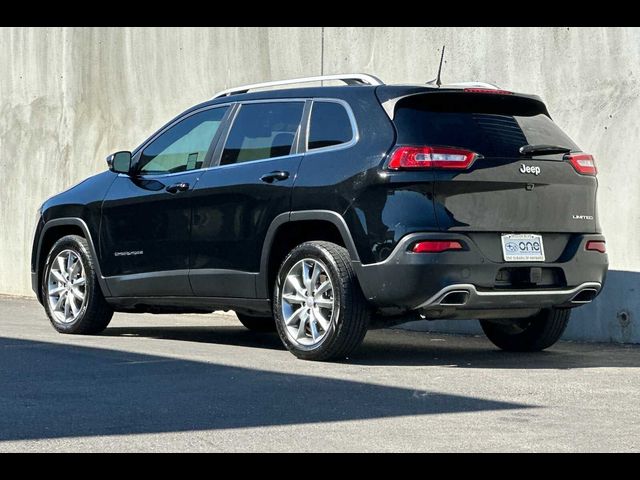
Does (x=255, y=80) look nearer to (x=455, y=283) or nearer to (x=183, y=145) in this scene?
(x=183, y=145)

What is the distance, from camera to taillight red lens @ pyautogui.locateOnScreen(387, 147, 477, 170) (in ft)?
28.5

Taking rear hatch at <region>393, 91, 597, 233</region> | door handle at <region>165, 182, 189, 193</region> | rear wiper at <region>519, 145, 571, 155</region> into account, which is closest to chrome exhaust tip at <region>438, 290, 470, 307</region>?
rear hatch at <region>393, 91, 597, 233</region>

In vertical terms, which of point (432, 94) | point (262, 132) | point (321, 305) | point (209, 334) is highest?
point (432, 94)

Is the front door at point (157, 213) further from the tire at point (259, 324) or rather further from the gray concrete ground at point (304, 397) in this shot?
the tire at point (259, 324)

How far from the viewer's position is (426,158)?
8.70m

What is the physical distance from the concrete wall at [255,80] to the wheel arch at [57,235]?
3.08 m

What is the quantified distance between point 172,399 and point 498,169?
2765mm

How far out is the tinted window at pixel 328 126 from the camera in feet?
30.3

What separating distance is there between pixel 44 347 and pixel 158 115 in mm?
5564

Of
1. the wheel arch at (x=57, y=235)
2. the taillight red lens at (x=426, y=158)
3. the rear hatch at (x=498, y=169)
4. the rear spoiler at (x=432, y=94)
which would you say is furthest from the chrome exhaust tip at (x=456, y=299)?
the wheel arch at (x=57, y=235)

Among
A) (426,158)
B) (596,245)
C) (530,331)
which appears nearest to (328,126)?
(426,158)

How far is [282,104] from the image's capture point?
9828mm

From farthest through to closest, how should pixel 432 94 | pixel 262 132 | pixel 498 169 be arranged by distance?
pixel 262 132 → pixel 432 94 → pixel 498 169
